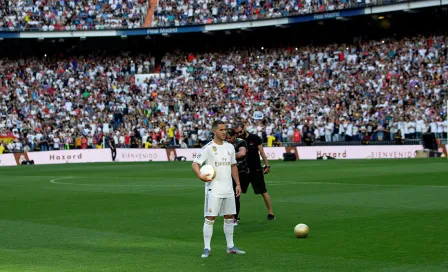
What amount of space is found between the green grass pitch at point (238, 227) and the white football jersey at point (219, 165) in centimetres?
105

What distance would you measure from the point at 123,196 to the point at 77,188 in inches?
182

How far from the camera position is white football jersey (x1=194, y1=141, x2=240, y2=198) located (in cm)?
1271

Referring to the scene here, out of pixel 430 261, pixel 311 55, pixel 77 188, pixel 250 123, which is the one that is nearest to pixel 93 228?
pixel 430 261

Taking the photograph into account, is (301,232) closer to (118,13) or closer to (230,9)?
(230,9)

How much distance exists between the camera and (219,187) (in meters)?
12.7

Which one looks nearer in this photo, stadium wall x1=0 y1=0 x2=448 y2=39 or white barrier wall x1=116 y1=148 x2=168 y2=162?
white barrier wall x1=116 y1=148 x2=168 y2=162

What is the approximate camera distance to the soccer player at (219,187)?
1257 cm

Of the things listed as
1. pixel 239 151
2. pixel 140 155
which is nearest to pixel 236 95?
pixel 140 155

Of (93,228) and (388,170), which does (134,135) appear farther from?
(93,228)

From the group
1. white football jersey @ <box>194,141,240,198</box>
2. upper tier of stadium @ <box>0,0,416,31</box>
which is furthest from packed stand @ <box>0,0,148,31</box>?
white football jersey @ <box>194,141,240,198</box>

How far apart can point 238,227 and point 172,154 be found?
123 ft

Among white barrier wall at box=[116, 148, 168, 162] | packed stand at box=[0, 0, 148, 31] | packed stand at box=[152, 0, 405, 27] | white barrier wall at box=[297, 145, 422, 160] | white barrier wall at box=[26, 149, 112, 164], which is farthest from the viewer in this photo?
packed stand at box=[0, 0, 148, 31]

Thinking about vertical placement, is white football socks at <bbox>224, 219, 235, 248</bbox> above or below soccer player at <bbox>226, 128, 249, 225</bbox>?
below

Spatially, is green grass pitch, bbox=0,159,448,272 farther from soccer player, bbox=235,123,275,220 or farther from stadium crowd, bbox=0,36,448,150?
stadium crowd, bbox=0,36,448,150
